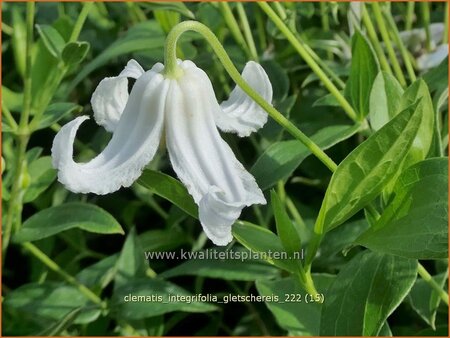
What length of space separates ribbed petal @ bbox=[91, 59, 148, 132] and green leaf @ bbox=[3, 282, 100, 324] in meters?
0.30

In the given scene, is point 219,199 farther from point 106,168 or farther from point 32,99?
point 32,99

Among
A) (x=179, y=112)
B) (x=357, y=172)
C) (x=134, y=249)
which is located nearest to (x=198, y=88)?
(x=179, y=112)

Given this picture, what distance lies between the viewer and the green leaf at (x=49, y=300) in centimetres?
98

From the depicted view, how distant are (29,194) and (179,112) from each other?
1.21 feet

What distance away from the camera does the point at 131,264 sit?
3.21 feet

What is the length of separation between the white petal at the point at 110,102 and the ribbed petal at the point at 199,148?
9 centimetres

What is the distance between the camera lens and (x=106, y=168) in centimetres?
69

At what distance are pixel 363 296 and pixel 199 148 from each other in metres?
0.19

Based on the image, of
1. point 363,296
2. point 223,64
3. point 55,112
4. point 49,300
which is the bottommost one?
point 49,300

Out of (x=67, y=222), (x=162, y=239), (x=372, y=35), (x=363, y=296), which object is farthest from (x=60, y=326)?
(x=372, y=35)

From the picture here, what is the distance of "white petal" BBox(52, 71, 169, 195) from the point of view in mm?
667

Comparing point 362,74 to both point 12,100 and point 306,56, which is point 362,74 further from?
point 12,100

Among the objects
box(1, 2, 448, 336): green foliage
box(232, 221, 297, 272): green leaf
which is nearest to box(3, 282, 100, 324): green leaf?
box(1, 2, 448, 336): green foliage

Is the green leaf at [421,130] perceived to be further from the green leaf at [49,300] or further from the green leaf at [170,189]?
the green leaf at [49,300]
